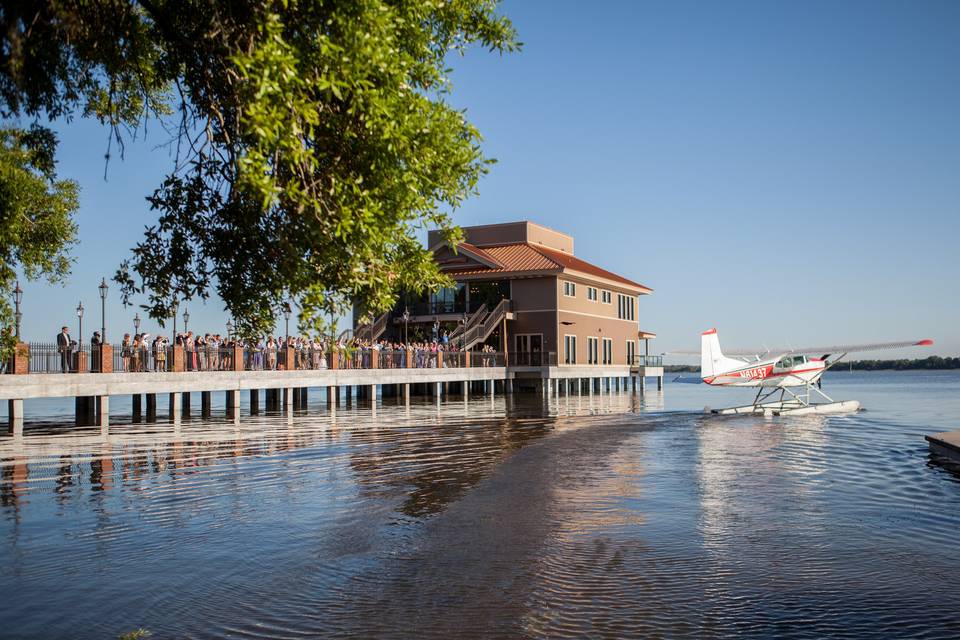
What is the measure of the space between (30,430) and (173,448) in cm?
831

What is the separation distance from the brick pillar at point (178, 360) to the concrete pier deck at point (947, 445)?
834 inches

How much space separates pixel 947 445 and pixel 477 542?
10.4 m

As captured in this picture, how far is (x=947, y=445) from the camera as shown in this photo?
50.6 feet

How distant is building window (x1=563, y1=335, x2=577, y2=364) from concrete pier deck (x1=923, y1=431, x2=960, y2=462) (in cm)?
3284

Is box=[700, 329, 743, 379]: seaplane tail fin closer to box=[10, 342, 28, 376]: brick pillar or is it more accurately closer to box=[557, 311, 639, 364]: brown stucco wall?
box=[557, 311, 639, 364]: brown stucco wall

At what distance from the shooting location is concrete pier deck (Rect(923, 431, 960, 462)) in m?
15.0

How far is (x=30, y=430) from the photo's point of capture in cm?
2434

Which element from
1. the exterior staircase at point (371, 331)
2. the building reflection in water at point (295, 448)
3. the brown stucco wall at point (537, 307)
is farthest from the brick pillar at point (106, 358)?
the brown stucco wall at point (537, 307)

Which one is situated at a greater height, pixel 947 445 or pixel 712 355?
pixel 712 355

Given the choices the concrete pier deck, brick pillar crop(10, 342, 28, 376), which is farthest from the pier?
the concrete pier deck

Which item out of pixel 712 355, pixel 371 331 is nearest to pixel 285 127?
pixel 712 355

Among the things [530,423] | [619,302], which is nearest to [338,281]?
[530,423]

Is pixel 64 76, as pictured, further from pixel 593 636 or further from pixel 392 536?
pixel 593 636

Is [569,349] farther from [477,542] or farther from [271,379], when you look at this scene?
[477,542]
